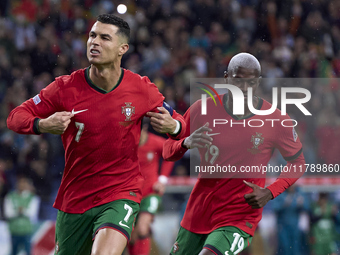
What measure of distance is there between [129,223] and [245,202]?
3.48 feet

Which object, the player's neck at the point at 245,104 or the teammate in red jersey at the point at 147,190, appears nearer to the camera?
the player's neck at the point at 245,104

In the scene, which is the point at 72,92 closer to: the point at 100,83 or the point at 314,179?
the point at 100,83

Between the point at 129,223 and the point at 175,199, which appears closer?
the point at 129,223

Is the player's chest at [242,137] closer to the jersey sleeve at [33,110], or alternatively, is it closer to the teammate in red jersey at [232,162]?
the teammate in red jersey at [232,162]

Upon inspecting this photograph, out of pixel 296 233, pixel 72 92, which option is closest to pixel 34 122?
pixel 72 92

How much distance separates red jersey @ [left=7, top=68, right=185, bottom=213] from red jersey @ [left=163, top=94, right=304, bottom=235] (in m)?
0.58

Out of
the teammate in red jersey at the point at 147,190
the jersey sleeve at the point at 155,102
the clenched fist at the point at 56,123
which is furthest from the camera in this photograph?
the teammate in red jersey at the point at 147,190

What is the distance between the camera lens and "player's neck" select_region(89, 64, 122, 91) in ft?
16.5

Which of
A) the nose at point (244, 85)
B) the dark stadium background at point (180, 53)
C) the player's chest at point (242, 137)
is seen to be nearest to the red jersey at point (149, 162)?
the dark stadium background at point (180, 53)

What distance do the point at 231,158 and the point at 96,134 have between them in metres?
1.23

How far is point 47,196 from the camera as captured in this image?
367 inches

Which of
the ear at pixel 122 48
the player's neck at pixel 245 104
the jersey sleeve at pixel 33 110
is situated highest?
the ear at pixel 122 48

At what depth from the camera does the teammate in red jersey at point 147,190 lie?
798 cm

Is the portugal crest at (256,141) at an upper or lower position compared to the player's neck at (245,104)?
lower
